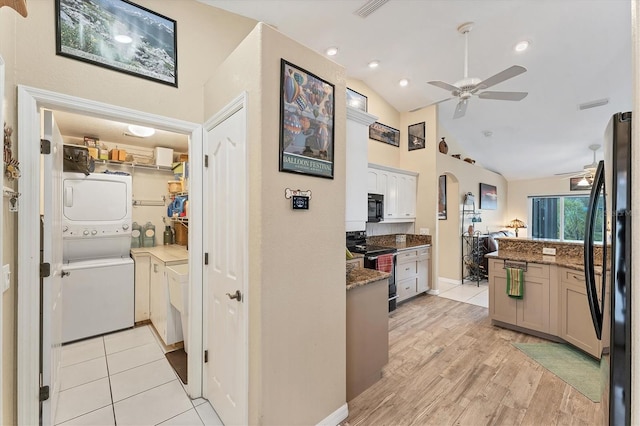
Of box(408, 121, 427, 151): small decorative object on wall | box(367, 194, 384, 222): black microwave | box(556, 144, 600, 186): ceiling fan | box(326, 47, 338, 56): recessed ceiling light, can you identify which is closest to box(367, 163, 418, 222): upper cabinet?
box(367, 194, 384, 222): black microwave

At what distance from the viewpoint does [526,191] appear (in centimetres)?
812

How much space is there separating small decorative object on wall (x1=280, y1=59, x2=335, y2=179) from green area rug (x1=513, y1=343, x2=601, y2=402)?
279 cm

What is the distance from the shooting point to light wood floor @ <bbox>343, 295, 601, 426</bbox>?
6.43 feet

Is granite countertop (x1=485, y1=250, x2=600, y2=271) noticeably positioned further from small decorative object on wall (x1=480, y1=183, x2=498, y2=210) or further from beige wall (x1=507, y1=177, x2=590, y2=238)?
beige wall (x1=507, y1=177, x2=590, y2=238)

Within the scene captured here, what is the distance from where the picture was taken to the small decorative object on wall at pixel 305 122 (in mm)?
1562

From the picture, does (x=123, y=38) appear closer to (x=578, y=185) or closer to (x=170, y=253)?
(x=170, y=253)

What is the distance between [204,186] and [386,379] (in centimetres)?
227

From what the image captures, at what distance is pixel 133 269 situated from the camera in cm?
329

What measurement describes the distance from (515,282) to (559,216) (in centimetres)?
638

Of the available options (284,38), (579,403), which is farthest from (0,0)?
(579,403)

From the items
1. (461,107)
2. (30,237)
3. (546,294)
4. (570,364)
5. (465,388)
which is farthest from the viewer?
(461,107)

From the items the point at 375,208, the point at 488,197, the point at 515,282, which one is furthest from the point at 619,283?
the point at 488,197

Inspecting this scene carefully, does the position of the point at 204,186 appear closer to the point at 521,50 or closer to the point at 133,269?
the point at 133,269

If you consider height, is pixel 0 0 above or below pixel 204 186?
above
